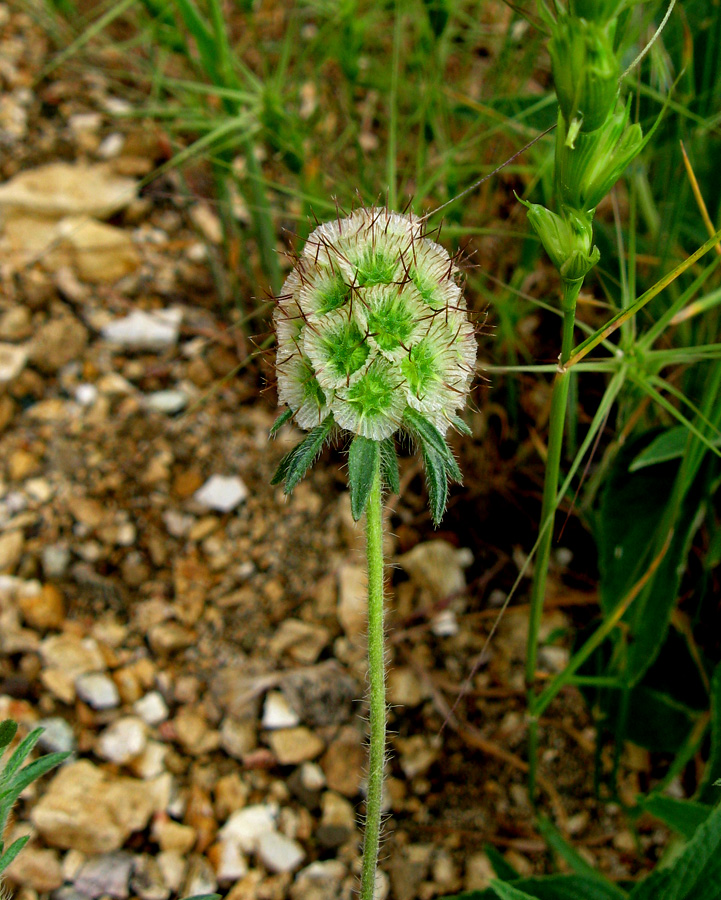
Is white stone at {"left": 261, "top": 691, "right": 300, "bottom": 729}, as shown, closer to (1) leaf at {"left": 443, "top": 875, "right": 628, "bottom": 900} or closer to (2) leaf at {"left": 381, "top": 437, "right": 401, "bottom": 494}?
(1) leaf at {"left": 443, "top": 875, "right": 628, "bottom": 900}

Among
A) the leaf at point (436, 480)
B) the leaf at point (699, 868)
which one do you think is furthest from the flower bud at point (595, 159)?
the leaf at point (699, 868)

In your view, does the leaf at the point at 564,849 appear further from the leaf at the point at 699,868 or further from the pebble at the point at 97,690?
the pebble at the point at 97,690

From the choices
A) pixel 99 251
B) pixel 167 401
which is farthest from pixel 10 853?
pixel 99 251

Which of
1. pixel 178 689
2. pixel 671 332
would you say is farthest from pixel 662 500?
pixel 178 689

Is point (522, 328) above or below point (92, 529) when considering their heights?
above

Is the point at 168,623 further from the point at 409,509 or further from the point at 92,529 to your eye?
the point at 409,509

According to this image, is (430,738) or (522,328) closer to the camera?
(430,738)
